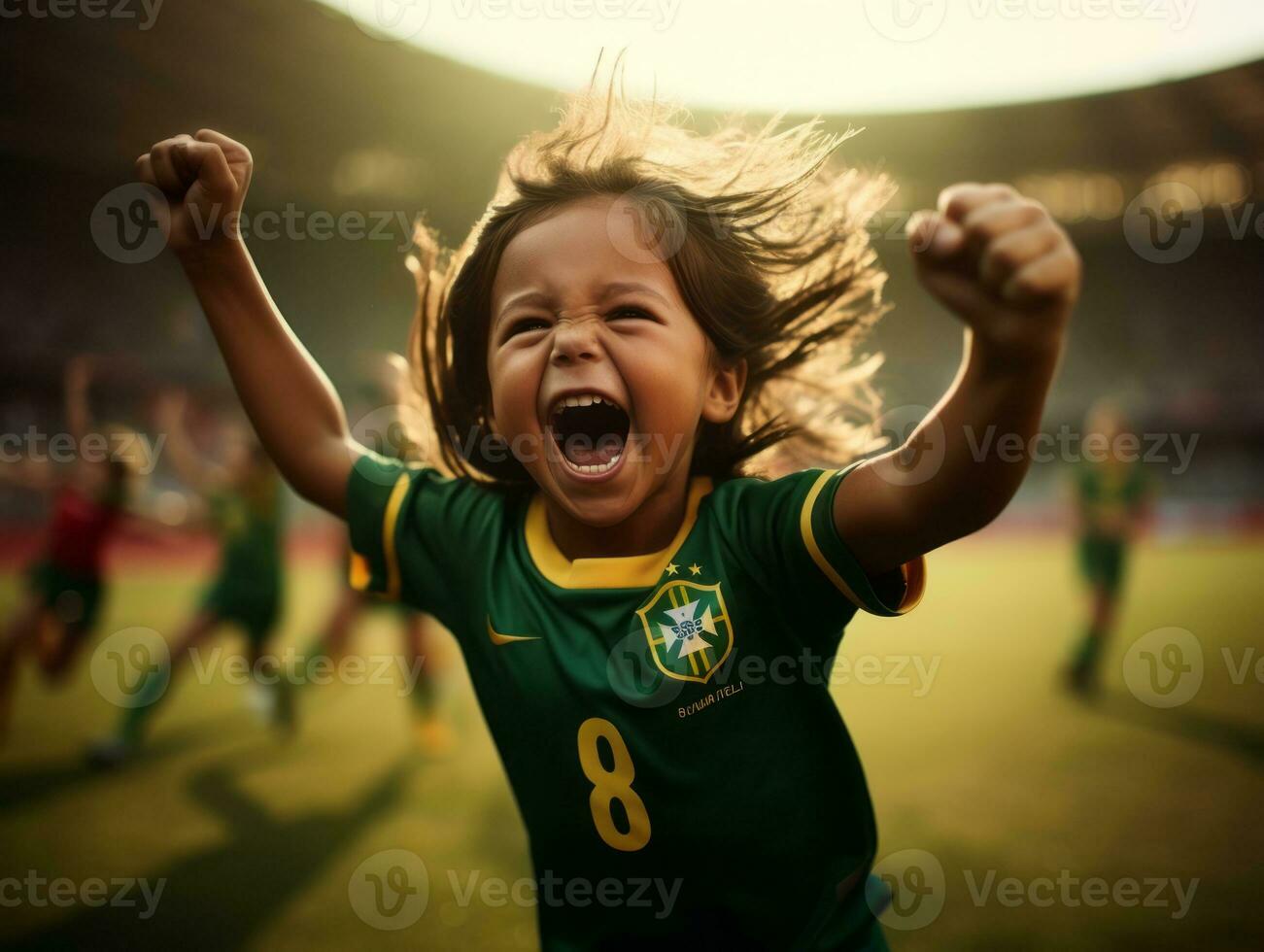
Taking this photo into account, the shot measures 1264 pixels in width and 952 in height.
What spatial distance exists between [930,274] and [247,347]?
1.25 m

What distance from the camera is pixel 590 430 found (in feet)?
5.61

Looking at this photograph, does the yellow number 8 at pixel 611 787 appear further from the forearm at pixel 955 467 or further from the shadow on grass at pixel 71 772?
the shadow on grass at pixel 71 772

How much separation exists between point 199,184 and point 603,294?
0.73 m

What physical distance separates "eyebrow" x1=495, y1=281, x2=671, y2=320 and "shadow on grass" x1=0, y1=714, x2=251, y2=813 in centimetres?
401

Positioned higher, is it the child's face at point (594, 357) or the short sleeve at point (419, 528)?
the child's face at point (594, 357)

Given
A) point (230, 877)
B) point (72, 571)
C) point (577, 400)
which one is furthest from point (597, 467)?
point (72, 571)

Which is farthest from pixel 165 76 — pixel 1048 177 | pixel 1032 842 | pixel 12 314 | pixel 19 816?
pixel 1048 177

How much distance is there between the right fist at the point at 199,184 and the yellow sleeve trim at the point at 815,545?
43.7 inches

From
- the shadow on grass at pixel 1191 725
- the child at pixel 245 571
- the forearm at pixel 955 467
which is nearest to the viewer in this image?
the forearm at pixel 955 467

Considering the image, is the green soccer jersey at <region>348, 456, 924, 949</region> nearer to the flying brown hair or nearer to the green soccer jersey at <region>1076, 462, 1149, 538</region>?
the flying brown hair

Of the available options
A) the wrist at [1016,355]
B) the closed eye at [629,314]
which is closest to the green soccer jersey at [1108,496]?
the closed eye at [629,314]

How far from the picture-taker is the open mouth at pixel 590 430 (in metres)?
1.44

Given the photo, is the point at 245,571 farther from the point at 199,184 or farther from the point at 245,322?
the point at 199,184

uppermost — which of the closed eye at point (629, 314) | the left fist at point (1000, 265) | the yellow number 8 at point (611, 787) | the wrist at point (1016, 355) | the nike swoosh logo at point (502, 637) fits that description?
the left fist at point (1000, 265)
